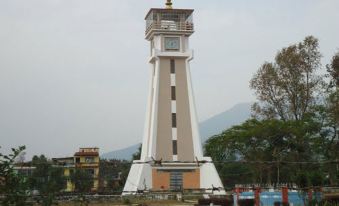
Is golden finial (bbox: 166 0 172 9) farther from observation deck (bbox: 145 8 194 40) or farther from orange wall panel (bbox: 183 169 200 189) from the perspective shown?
orange wall panel (bbox: 183 169 200 189)

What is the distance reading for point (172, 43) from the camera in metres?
42.8

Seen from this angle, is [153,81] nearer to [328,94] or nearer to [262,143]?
[262,143]

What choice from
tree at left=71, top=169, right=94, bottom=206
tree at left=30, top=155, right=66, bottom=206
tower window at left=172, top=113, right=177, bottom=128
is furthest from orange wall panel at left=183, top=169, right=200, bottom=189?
tree at left=30, top=155, right=66, bottom=206

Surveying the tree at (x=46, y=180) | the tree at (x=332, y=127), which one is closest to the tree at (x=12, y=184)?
the tree at (x=46, y=180)

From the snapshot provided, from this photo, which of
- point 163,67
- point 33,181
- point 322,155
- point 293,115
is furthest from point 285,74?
point 33,181

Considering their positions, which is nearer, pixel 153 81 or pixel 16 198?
pixel 16 198

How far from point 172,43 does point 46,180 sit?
3614 centimetres

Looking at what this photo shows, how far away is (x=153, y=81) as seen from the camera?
42375mm

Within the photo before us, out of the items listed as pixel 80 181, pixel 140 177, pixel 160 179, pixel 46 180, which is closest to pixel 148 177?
pixel 140 177

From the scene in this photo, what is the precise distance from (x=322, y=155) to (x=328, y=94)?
472cm

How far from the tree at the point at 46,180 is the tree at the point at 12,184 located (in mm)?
305

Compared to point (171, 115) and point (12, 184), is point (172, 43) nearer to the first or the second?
point (171, 115)

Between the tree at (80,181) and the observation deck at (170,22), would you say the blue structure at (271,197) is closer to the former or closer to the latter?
the tree at (80,181)

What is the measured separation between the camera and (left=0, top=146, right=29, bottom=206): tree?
615cm
